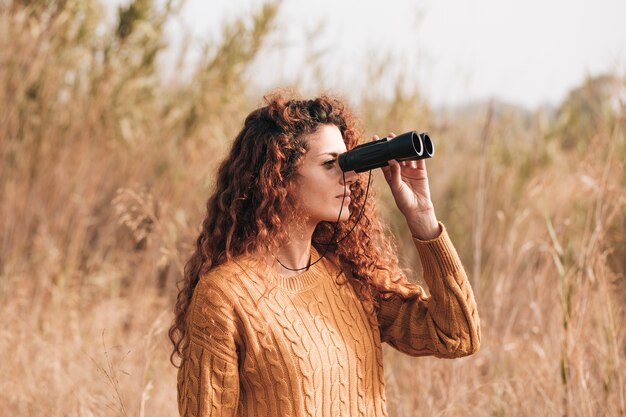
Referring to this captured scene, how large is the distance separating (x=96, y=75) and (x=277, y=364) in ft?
8.77

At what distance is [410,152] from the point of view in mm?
1570

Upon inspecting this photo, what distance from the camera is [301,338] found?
1.62 meters

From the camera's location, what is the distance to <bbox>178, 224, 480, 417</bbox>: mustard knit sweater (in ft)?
5.14

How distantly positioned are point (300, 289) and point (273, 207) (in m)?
0.20

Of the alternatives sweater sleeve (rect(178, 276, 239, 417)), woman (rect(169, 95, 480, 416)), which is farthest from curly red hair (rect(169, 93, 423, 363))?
sweater sleeve (rect(178, 276, 239, 417))

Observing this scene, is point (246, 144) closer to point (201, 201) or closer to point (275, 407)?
point (275, 407)

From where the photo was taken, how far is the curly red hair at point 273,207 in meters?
1.70

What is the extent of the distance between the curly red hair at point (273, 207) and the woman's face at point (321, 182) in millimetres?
21

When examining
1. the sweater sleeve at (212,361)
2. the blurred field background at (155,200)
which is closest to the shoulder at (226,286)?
the sweater sleeve at (212,361)

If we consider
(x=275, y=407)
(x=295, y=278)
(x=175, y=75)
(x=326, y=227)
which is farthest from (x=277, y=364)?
(x=175, y=75)

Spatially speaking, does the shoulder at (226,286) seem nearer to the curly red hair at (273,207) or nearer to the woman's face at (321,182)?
the curly red hair at (273,207)

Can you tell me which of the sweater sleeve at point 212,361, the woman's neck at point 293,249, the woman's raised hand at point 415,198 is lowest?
the sweater sleeve at point 212,361

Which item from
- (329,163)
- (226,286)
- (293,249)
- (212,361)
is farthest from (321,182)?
(212,361)

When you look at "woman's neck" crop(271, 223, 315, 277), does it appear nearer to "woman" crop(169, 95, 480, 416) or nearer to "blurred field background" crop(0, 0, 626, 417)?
"woman" crop(169, 95, 480, 416)
